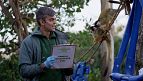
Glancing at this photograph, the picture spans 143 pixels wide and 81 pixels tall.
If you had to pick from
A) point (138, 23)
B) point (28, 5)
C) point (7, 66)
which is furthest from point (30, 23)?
point (138, 23)

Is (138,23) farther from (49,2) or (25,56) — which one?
(49,2)

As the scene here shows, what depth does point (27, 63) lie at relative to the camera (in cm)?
367

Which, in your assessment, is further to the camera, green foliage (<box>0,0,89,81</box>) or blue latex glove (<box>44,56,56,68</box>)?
green foliage (<box>0,0,89,81</box>)

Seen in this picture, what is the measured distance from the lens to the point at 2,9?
6359 millimetres

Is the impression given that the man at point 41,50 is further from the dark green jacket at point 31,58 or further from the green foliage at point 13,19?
the green foliage at point 13,19

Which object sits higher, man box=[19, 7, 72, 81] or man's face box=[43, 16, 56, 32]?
man's face box=[43, 16, 56, 32]

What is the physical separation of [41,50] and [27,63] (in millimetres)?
182

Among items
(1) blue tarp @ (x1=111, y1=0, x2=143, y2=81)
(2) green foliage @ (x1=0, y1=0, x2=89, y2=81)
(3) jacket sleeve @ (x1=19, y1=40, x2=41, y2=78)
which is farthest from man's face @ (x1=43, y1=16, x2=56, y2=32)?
(2) green foliage @ (x1=0, y1=0, x2=89, y2=81)

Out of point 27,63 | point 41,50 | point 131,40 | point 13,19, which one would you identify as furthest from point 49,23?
point 13,19

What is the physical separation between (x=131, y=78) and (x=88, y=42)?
5.07 metres

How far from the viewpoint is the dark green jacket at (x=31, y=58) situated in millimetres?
3650

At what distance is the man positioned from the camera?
3678 millimetres

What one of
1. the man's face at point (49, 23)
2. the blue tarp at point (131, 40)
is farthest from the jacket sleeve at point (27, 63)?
the blue tarp at point (131, 40)

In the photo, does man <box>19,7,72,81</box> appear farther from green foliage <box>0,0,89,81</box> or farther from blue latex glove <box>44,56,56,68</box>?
green foliage <box>0,0,89,81</box>
